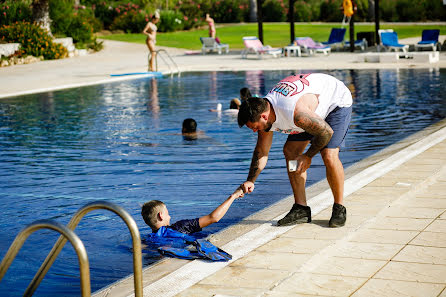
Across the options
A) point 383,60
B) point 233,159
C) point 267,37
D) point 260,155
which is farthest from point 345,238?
point 267,37

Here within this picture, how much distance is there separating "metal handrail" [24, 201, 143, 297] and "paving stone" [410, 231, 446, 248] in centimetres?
244

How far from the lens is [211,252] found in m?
5.20

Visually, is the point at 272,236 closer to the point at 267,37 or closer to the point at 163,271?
the point at 163,271

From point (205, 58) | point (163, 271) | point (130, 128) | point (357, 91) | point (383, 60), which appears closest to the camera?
point (163, 271)

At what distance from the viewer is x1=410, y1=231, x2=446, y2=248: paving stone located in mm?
→ 5332

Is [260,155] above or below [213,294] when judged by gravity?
above

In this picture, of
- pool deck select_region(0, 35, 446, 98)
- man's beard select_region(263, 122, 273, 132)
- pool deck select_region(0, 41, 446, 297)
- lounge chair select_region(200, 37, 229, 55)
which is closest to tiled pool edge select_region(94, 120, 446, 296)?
pool deck select_region(0, 41, 446, 297)

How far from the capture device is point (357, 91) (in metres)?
18.5

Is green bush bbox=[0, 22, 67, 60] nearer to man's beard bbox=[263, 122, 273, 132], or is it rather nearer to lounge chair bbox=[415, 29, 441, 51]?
lounge chair bbox=[415, 29, 441, 51]

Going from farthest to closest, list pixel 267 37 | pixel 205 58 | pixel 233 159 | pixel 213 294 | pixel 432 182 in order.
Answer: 1. pixel 267 37
2. pixel 205 58
3. pixel 233 159
4. pixel 432 182
5. pixel 213 294

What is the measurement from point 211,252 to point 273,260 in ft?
1.54

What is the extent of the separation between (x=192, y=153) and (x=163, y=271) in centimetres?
620

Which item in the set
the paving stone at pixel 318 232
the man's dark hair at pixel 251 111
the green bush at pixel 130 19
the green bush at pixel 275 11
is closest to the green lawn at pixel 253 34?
the green bush at pixel 130 19

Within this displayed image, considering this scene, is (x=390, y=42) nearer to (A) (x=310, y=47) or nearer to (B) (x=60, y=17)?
(A) (x=310, y=47)
